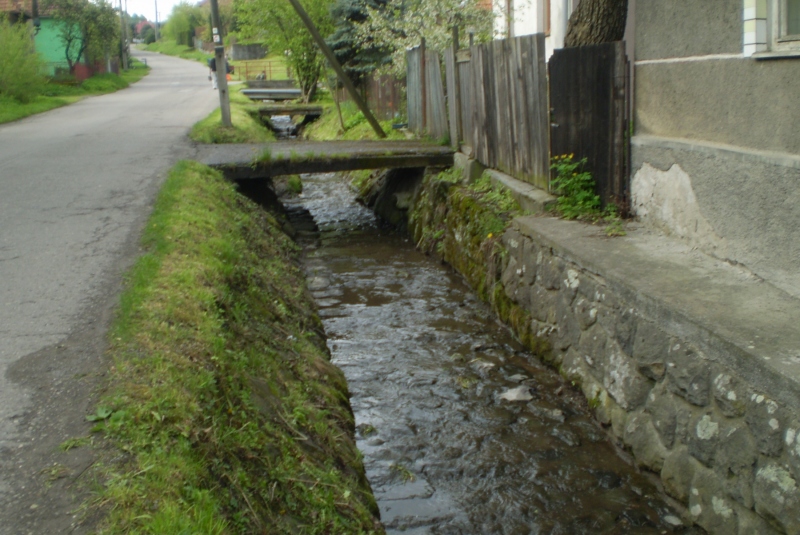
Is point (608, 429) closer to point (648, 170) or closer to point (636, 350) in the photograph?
point (636, 350)

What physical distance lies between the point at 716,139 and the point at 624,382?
1892mm

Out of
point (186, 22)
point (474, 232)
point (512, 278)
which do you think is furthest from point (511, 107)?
point (186, 22)

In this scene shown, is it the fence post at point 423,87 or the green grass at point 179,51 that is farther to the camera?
the green grass at point 179,51

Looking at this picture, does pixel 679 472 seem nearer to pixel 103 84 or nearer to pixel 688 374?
pixel 688 374

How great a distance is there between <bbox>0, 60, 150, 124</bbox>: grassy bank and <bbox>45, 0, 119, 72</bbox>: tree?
54.8 inches

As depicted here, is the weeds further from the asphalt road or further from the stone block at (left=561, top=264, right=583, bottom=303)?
the asphalt road

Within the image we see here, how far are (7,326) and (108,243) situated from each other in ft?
6.91

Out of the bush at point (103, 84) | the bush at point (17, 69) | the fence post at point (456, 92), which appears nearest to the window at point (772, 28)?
the fence post at point (456, 92)

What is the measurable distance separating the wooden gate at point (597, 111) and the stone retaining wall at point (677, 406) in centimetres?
99

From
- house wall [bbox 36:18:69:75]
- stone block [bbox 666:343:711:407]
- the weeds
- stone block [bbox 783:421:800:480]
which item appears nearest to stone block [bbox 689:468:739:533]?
stone block [bbox 666:343:711:407]

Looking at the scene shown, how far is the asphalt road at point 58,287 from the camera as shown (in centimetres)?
312

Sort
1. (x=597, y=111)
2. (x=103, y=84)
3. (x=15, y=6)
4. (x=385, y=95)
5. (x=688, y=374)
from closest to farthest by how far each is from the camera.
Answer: (x=688, y=374) → (x=597, y=111) → (x=385, y=95) → (x=103, y=84) → (x=15, y=6)

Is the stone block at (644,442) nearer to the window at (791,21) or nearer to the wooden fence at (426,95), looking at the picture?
the window at (791,21)

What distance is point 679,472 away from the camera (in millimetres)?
4449
